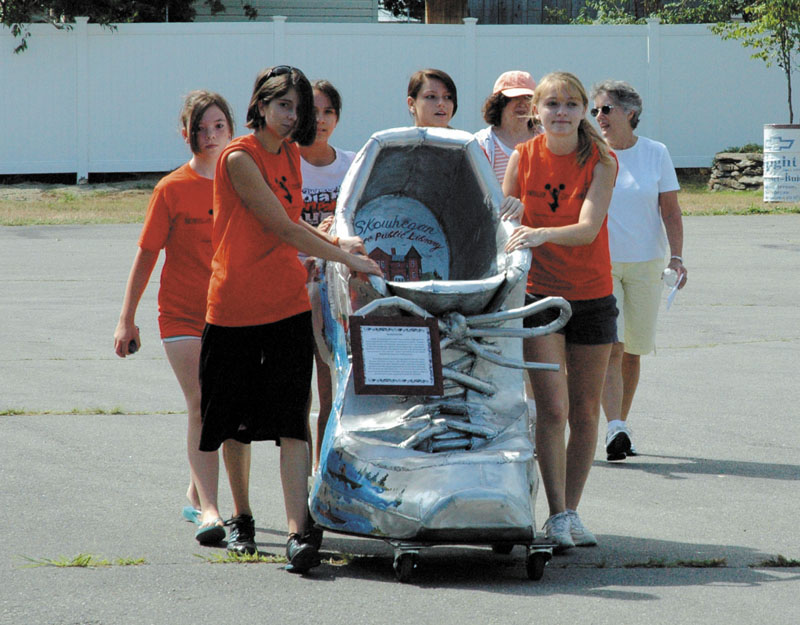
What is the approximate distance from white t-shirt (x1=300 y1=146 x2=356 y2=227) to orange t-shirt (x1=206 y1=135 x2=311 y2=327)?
1.07m

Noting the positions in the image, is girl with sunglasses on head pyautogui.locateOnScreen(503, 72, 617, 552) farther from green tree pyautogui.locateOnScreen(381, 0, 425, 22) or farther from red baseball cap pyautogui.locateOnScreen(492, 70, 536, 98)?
green tree pyautogui.locateOnScreen(381, 0, 425, 22)

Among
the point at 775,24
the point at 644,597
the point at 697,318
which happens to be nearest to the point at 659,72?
the point at 775,24

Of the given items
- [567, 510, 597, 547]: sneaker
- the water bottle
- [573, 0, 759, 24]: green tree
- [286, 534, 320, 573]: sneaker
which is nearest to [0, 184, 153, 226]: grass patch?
[573, 0, 759, 24]: green tree

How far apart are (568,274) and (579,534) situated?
1018 mm

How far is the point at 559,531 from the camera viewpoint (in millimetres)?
4914

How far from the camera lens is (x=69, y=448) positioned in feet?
21.7

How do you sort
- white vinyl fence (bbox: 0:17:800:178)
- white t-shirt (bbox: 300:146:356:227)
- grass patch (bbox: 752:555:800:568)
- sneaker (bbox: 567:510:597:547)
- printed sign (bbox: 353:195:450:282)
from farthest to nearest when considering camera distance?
white vinyl fence (bbox: 0:17:800:178) → white t-shirt (bbox: 300:146:356:227) → printed sign (bbox: 353:195:450:282) → sneaker (bbox: 567:510:597:547) → grass patch (bbox: 752:555:800:568)

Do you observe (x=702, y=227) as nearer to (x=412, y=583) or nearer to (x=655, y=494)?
(x=655, y=494)

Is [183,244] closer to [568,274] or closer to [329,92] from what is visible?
[329,92]

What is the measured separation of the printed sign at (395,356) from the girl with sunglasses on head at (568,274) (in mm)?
667

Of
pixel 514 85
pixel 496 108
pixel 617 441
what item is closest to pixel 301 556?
pixel 617 441

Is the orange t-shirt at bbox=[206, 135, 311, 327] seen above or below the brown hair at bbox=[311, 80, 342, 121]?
below

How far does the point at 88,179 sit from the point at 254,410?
18823mm

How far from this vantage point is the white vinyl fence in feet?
72.6
